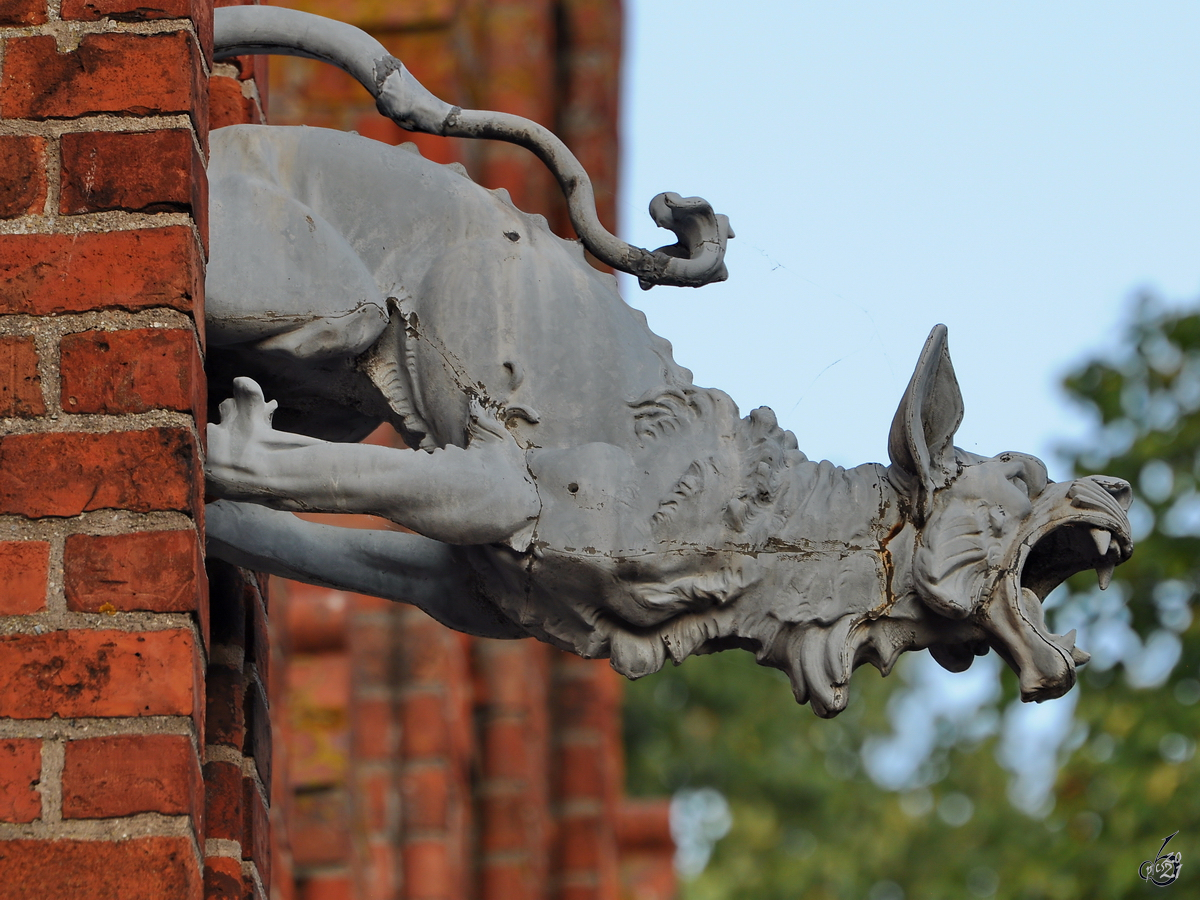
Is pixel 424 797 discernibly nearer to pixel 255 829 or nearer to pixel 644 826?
pixel 255 829

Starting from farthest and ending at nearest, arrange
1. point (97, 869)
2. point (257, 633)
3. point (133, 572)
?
point (257, 633)
point (133, 572)
point (97, 869)

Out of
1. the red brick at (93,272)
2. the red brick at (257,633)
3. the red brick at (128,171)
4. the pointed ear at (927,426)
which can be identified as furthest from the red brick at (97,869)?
the pointed ear at (927,426)

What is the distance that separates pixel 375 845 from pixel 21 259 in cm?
617

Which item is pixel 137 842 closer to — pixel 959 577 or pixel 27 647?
pixel 27 647

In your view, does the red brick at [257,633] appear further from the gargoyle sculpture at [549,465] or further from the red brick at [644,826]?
the red brick at [644,826]

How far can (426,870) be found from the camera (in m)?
8.98

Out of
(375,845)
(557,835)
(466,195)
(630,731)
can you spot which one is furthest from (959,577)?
(630,731)

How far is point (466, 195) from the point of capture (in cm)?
354

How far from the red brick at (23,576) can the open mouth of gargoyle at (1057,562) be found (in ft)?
4.53

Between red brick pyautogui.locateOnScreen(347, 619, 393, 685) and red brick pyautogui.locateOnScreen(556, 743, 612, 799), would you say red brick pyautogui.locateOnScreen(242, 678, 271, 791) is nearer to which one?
red brick pyautogui.locateOnScreen(347, 619, 393, 685)

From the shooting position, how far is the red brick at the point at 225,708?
141 inches

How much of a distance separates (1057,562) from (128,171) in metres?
1.52

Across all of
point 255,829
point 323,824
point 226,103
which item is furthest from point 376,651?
point 255,829

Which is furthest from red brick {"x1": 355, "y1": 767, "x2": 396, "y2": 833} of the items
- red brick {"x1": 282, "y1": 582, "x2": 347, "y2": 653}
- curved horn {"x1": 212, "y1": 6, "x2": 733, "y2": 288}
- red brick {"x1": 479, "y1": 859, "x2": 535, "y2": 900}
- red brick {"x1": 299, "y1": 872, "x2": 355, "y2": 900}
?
curved horn {"x1": 212, "y1": 6, "x2": 733, "y2": 288}
